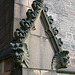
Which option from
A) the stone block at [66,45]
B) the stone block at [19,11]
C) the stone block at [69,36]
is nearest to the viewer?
the stone block at [19,11]

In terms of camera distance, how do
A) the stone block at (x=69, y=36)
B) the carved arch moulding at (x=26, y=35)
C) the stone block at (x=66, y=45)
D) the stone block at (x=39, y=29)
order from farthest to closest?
the stone block at (x=69, y=36) → the stone block at (x=66, y=45) → the stone block at (x=39, y=29) → the carved arch moulding at (x=26, y=35)

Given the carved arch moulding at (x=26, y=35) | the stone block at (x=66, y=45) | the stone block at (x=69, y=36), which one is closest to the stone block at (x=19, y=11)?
the carved arch moulding at (x=26, y=35)

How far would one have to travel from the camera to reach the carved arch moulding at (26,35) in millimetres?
2150

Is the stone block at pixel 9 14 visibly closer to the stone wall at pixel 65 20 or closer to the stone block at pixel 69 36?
the stone wall at pixel 65 20

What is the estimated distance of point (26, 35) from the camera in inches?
91.0

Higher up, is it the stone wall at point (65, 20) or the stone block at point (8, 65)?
the stone wall at point (65, 20)

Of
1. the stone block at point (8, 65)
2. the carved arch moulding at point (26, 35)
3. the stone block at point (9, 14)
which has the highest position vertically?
the stone block at point (9, 14)

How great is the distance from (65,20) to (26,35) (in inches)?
77.4

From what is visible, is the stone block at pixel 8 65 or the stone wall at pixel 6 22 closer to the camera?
the stone block at pixel 8 65

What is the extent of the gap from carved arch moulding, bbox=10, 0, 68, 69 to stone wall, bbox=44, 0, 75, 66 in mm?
1244

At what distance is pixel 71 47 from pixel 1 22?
5.81ft

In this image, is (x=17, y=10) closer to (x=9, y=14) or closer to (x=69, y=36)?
(x=9, y=14)

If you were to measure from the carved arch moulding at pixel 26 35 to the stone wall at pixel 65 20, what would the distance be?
1244 millimetres

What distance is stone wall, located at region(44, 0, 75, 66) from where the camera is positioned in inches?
153
